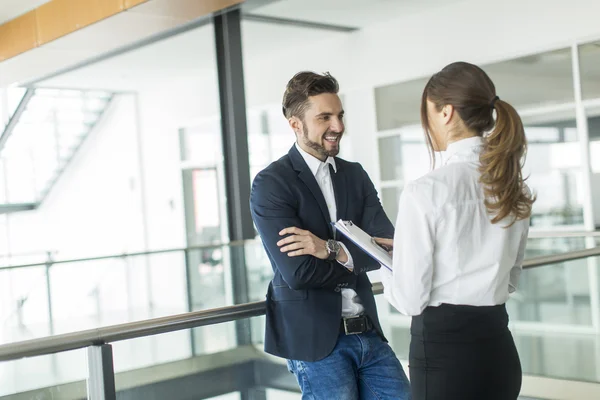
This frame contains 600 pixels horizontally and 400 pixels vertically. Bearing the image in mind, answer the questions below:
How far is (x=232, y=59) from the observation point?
8641 mm

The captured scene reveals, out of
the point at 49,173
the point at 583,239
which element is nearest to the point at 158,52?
the point at 49,173

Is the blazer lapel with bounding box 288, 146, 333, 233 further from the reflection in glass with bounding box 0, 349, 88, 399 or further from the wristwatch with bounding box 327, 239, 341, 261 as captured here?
the reflection in glass with bounding box 0, 349, 88, 399

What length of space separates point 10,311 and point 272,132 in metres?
5.86

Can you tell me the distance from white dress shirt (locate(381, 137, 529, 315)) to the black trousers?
0.10 ft

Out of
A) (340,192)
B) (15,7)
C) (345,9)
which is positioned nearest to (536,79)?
(345,9)

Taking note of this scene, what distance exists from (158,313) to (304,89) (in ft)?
24.9

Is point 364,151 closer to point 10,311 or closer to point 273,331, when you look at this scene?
point 10,311

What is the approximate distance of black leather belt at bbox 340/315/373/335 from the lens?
2.25 m

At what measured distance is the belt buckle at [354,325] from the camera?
224 centimetres

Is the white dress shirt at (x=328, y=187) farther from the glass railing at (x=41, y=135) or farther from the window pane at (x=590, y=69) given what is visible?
the glass railing at (x=41, y=135)

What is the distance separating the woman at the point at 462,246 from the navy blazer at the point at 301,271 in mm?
330

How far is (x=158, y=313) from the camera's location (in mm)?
9547

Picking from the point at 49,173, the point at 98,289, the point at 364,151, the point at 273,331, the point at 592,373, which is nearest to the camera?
the point at 273,331

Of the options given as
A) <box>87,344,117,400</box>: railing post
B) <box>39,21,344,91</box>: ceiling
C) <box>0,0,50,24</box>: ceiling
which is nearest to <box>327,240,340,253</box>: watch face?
<box>87,344,117,400</box>: railing post
